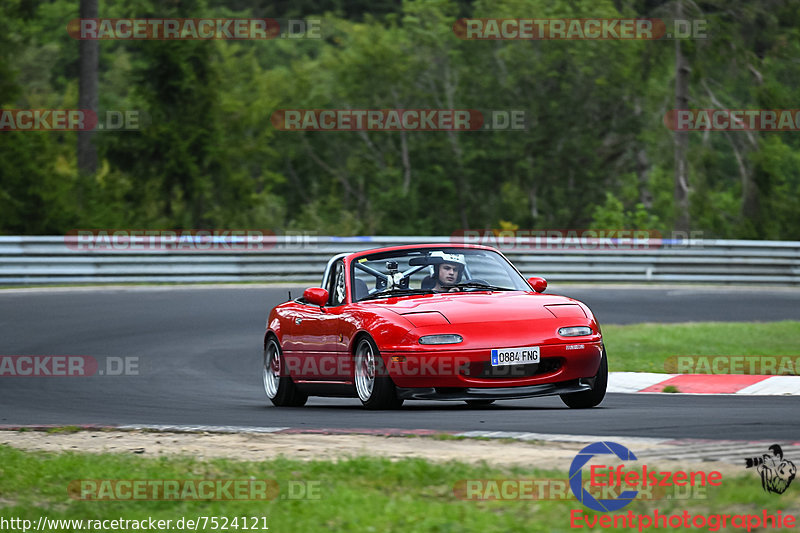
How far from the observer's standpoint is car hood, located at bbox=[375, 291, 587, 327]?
962 cm

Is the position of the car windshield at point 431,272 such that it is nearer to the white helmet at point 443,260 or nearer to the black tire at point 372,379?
the white helmet at point 443,260

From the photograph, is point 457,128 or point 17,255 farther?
point 457,128

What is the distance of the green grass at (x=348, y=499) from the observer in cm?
530

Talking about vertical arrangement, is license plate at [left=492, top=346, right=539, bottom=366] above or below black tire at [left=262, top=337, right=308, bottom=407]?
above

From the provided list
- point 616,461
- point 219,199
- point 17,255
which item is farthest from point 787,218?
point 616,461

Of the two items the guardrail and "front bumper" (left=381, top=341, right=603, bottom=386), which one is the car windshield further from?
the guardrail

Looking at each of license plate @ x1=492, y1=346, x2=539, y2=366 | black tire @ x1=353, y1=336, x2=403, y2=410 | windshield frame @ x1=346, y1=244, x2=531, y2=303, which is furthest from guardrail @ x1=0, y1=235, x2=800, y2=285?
license plate @ x1=492, y1=346, x2=539, y2=366

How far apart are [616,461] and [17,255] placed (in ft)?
63.4

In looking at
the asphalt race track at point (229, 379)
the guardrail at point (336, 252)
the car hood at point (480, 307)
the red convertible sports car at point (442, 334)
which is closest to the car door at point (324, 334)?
the red convertible sports car at point (442, 334)

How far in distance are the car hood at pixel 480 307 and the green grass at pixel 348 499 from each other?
2.79 metres

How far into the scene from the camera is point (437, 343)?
9445mm

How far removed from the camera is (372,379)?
9922 millimetres

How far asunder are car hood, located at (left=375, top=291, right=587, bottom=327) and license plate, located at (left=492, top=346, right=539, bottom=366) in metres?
0.26

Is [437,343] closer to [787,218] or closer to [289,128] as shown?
[787,218]
